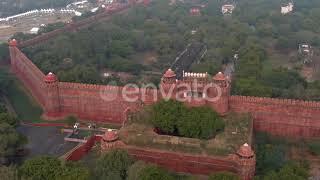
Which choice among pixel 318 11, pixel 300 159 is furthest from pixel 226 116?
pixel 318 11

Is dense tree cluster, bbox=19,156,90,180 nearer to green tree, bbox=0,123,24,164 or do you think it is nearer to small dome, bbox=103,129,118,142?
small dome, bbox=103,129,118,142

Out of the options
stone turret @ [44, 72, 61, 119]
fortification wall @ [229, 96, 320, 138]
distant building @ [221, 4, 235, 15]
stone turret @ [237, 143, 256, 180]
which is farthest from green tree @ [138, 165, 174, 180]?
distant building @ [221, 4, 235, 15]

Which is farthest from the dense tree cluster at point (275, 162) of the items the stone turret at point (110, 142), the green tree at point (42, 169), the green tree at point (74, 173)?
the green tree at point (42, 169)

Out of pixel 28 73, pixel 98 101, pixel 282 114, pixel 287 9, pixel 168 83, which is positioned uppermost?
pixel 287 9

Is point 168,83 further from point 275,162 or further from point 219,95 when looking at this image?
point 275,162

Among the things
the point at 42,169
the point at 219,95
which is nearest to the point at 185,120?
the point at 219,95

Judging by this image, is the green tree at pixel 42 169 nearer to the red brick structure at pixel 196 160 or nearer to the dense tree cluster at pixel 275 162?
the red brick structure at pixel 196 160
